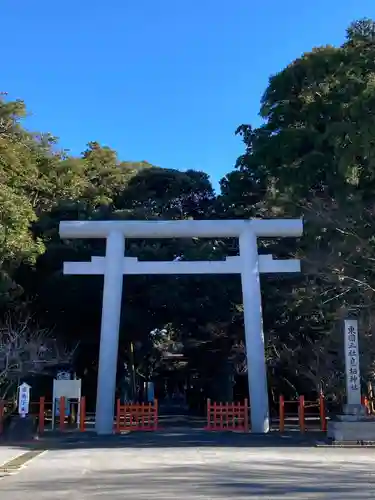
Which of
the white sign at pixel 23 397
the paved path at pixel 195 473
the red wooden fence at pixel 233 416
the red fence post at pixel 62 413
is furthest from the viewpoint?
the red fence post at pixel 62 413

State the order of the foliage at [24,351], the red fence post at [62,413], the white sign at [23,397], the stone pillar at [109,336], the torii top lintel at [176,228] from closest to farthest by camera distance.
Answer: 1. the white sign at [23,397]
2. the stone pillar at [109,336]
3. the torii top lintel at [176,228]
4. the red fence post at [62,413]
5. the foliage at [24,351]

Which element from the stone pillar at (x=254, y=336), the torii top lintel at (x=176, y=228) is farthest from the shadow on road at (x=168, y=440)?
the torii top lintel at (x=176, y=228)

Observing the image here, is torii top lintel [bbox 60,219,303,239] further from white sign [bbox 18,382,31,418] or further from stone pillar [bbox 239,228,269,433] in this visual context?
white sign [bbox 18,382,31,418]

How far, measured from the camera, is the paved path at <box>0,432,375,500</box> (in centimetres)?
802

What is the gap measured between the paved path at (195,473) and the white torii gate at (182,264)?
4.27 m

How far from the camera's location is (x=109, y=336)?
1956 cm

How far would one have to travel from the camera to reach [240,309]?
92.7 ft

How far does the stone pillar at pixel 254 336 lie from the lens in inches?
746

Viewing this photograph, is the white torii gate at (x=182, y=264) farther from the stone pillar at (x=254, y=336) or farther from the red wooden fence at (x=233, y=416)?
the red wooden fence at (x=233, y=416)

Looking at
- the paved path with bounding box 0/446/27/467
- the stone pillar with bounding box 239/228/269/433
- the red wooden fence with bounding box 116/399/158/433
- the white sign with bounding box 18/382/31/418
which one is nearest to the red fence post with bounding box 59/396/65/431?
the red wooden fence with bounding box 116/399/158/433

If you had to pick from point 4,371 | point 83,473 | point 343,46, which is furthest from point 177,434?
point 343,46

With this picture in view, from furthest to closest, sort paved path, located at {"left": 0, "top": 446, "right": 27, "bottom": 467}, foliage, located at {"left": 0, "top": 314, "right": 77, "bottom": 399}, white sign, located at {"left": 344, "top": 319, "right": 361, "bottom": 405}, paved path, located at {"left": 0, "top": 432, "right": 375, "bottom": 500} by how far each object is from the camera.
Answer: foliage, located at {"left": 0, "top": 314, "right": 77, "bottom": 399} < white sign, located at {"left": 344, "top": 319, "right": 361, "bottom": 405} < paved path, located at {"left": 0, "top": 446, "right": 27, "bottom": 467} < paved path, located at {"left": 0, "top": 432, "right": 375, "bottom": 500}

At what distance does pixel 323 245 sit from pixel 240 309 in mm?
7911

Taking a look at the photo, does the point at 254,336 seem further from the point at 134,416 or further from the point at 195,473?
the point at 195,473
